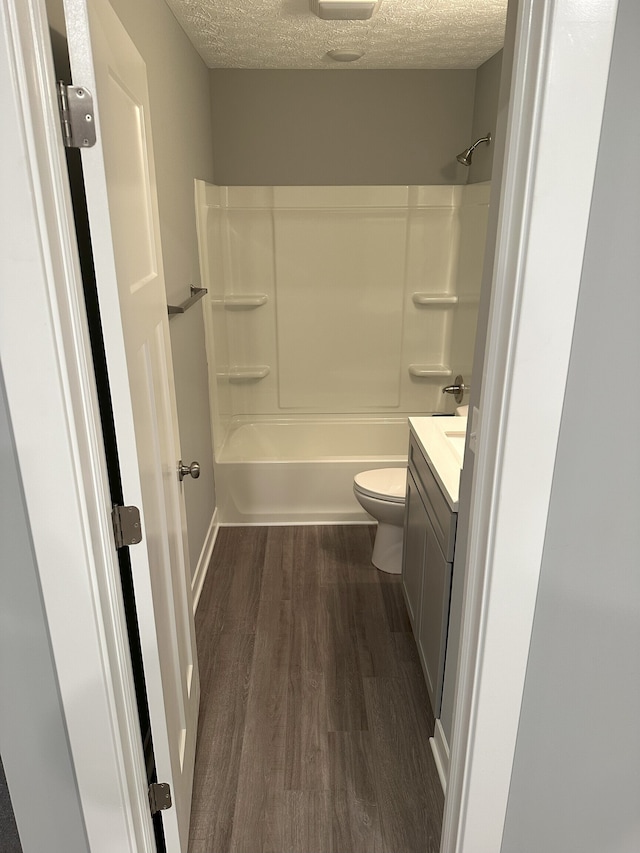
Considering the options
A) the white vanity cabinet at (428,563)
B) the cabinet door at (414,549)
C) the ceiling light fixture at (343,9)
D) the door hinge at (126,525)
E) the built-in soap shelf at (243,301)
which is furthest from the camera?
the built-in soap shelf at (243,301)

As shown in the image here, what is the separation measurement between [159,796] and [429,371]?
3049mm

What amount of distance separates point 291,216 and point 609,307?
3.08m

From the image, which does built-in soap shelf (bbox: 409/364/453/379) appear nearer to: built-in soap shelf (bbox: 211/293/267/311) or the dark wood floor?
built-in soap shelf (bbox: 211/293/267/311)

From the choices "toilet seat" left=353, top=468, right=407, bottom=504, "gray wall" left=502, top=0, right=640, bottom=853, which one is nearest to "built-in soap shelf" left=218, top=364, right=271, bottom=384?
"toilet seat" left=353, top=468, right=407, bottom=504

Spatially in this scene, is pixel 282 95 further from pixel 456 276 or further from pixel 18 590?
pixel 18 590

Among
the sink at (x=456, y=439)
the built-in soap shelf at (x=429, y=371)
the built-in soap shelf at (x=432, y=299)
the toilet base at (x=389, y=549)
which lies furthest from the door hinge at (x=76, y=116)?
the built-in soap shelf at (x=429, y=371)

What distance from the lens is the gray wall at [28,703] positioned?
1.08 meters

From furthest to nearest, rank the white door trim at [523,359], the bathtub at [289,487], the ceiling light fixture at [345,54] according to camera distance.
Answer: the bathtub at [289,487] < the ceiling light fixture at [345,54] < the white door trim at [523,359]

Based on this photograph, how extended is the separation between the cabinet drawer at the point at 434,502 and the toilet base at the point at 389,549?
0.61m

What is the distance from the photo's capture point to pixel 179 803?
158cm

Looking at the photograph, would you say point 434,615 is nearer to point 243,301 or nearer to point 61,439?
point 61,439

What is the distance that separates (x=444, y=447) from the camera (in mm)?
2236

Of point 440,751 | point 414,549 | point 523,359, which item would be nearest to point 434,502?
point 414,549

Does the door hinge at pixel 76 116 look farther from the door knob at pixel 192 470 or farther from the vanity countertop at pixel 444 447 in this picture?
the vanity countertop at pixel 444 447
